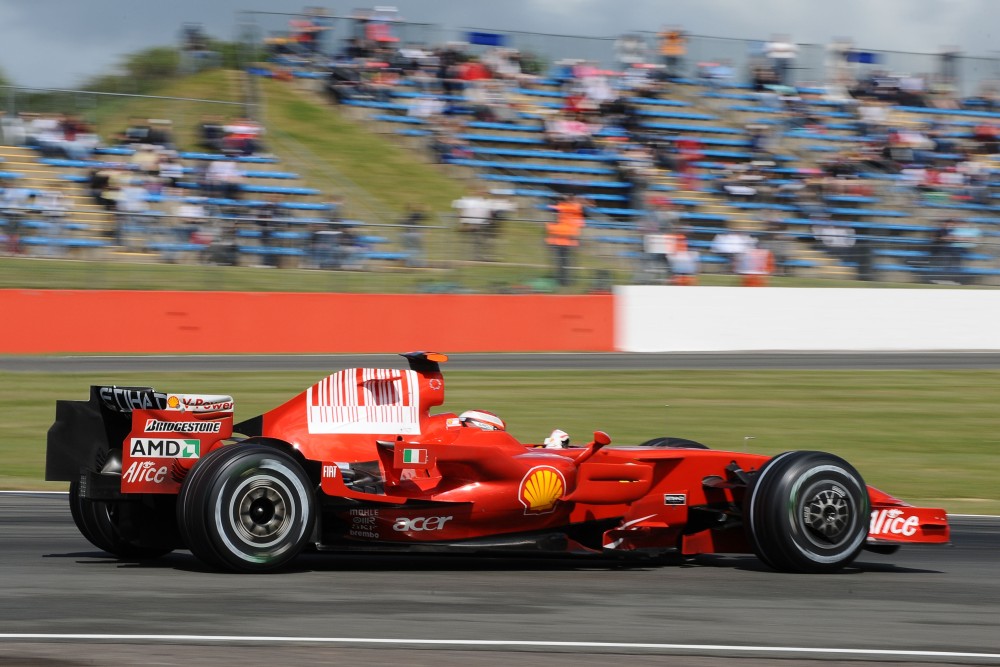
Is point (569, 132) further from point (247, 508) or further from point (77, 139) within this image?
point (247, 508)

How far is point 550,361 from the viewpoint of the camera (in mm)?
18547

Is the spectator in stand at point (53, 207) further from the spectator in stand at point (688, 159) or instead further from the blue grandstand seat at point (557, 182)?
the spectator in stand at point (688, 159)

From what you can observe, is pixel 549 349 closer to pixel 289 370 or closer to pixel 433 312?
pixel 433 312

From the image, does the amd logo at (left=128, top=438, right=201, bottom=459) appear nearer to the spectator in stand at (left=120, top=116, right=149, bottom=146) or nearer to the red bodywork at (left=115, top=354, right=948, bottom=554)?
the red bodywork at (left=115, top=354, right=948, bottom=554)

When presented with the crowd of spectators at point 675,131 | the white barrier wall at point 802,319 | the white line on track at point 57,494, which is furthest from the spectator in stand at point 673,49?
the white line on track at point 57,494

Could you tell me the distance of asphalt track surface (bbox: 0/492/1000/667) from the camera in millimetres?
4535

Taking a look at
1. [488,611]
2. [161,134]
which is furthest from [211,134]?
[488,611]

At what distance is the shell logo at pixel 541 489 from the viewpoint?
6.31 m

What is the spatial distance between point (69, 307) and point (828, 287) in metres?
11.7

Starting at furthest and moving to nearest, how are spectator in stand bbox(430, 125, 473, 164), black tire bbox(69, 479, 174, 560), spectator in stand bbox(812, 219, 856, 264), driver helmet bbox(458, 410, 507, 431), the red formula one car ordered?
spectator in stand bbox(430, 125, 473, 164) → spectator in stand bbox(812, 219, 856, 264) → driver helmet bbox(458, 410, 507, 431) → black tire bbox(69, 479, 174, 560) → the red formula one car

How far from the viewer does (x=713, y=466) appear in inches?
261

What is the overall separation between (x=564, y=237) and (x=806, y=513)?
1356 cm

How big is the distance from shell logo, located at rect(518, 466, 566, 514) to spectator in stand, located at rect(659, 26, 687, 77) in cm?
2160

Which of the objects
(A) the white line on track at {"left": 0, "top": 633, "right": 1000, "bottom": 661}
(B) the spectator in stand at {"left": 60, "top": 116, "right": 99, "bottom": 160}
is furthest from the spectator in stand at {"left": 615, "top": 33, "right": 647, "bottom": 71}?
(A) the white line on track at {"left": 0, "top": 633, "right": 1000, "bottom": 661}
